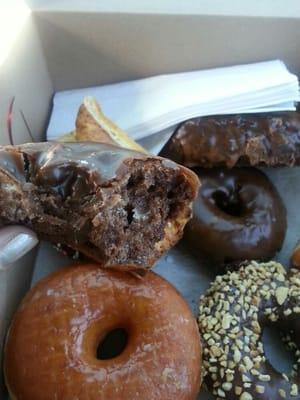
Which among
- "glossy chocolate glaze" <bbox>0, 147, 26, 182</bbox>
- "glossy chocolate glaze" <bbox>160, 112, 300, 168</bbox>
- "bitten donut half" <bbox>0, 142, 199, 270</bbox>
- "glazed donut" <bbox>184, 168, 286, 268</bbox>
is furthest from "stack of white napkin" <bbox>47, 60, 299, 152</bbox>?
"glossy chocolate glaze" <bbox>0, 147, 26, 182</bbox>

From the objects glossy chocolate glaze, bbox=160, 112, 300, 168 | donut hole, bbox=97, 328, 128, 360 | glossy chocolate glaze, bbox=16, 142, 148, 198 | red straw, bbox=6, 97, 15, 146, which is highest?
glossy chocolate glaze, bbox=16, 142, 148, 198

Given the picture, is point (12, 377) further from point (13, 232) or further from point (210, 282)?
point (210, 282)

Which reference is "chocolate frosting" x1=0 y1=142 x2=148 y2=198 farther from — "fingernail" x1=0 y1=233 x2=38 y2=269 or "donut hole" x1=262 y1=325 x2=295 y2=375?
"donut hole" x1=262 y1=325 x2=295 y2=375

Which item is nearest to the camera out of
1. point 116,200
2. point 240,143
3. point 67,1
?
point 116,200

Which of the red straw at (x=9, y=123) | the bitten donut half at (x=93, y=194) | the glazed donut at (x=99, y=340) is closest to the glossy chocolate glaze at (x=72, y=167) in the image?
the bitten donut half at (x=93, y=194)

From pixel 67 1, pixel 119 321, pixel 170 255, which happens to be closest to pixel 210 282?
pixel 170 255

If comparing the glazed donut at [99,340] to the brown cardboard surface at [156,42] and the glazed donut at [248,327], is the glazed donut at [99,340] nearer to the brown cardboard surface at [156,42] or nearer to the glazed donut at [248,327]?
the glazed donut at [248,327]

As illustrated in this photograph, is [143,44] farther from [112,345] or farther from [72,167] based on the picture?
[112,345]
